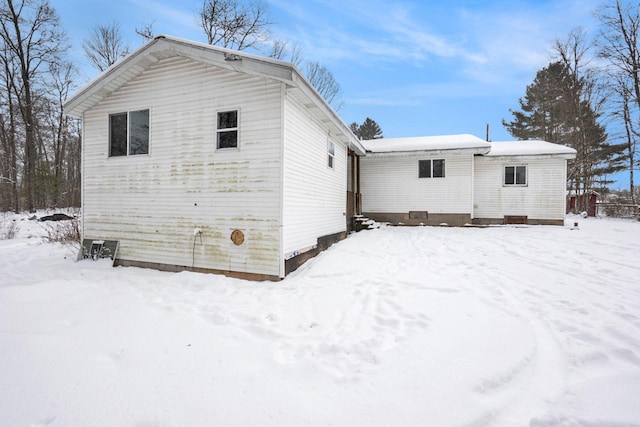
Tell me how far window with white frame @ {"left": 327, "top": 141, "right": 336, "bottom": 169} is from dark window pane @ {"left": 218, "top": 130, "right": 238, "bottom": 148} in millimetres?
3450

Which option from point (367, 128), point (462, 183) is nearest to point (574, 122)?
point (462, 183)

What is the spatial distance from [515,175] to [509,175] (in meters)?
0.25

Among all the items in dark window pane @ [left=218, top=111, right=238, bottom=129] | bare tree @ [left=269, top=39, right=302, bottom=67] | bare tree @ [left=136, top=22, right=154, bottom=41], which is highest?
bare tree @ [left=269, top=39, right=302, bottom=67]

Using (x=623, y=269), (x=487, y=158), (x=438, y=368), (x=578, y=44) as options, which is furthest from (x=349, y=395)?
(x=578, y=44)

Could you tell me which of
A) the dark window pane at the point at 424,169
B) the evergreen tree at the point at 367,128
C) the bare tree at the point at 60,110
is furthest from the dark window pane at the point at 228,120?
the evergreen tree at the point at 367,128

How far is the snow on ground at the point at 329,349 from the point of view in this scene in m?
2.02

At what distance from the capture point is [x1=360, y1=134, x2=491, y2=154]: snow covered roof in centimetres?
1186

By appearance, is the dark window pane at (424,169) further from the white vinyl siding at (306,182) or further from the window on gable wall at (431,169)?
the white vinyl siding at (306,182)

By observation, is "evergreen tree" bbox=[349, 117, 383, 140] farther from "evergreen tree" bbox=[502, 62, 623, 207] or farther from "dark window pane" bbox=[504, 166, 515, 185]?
"dark window pane" bbox=[504, 166, 515, 185]

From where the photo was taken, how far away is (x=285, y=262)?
18.9 feet

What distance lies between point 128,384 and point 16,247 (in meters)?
10.7

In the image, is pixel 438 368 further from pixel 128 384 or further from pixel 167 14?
pixel 167 14

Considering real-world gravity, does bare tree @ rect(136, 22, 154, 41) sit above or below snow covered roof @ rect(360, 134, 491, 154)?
above

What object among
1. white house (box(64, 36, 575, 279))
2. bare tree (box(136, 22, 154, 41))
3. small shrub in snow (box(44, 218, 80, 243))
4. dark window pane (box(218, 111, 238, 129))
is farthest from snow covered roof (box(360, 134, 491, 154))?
bare tree (box(136, 22, 154, 41))
